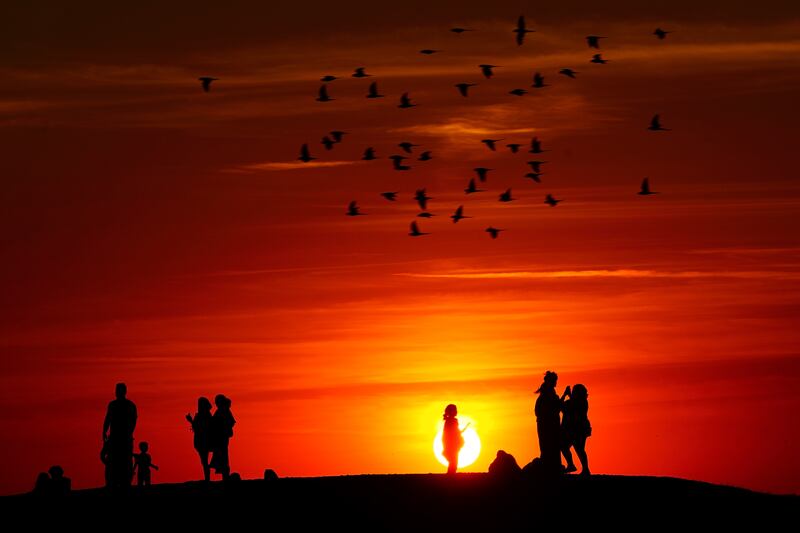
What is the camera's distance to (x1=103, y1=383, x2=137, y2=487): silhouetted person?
39750mm

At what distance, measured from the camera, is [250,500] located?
132 ft

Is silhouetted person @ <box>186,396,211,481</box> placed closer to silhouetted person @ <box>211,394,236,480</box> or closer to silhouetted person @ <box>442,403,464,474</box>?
silhouetted person @ <box>211,394,236,480</box>

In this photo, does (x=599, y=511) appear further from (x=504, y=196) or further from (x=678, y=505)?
(x=504, y=196)

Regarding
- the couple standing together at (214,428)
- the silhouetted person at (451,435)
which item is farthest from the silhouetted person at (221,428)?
the silhouetted person at (451,435)

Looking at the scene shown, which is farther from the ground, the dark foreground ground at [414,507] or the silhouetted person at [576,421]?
the silhouetted person at [576,421]

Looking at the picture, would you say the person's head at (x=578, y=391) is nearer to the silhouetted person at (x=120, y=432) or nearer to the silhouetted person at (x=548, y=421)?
the silhouetted person at (x=548, y=421)

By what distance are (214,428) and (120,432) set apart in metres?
3.55

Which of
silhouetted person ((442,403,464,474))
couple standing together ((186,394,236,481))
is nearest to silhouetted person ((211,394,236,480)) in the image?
couple standing together ((186,394,236,481))

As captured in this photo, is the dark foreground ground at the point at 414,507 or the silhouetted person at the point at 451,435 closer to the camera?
the dark foreground ground at the point at 414,507

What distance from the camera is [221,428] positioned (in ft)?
141


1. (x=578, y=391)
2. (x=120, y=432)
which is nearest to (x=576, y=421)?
(x=578, y=391)

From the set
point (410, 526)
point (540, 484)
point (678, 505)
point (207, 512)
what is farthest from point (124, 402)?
point (678, 505)

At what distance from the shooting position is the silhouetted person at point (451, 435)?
1767 inches

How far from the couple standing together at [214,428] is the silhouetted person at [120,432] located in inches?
109
